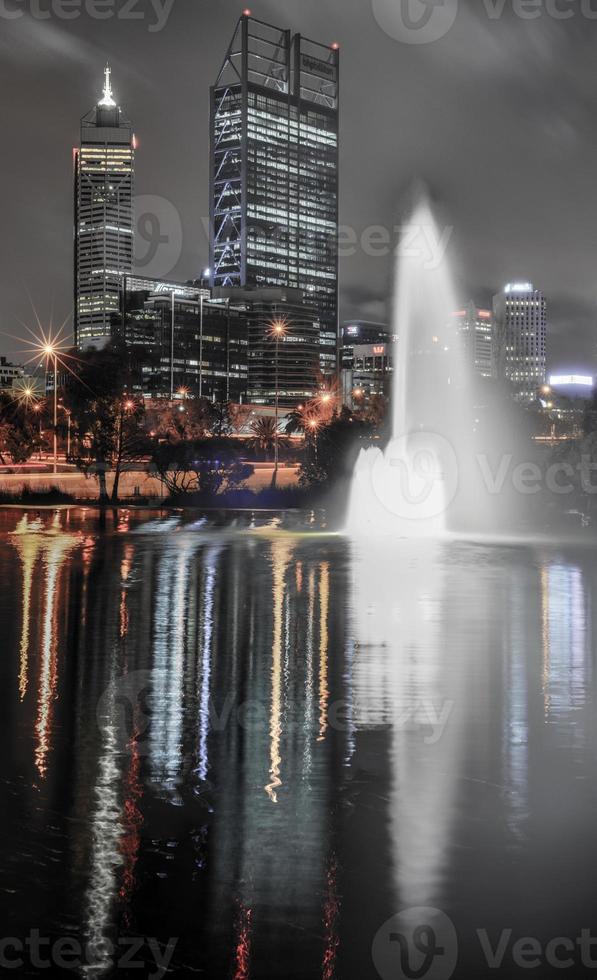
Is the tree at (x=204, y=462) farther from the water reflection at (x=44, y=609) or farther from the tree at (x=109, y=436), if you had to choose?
the water reflection at (x=44, y=609)

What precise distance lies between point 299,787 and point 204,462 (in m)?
39.3

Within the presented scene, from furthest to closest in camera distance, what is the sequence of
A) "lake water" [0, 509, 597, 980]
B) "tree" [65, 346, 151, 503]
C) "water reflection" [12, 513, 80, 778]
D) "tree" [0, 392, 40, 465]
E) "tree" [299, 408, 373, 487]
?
"tree" [0, 392, 40, 465] < "tree" [65, 346, 151, 503] < "tree" [299, 408, 373, 487] < "water reflection" [12, 513, 80, 778] < "lake water" [0, 509, 597, 980]

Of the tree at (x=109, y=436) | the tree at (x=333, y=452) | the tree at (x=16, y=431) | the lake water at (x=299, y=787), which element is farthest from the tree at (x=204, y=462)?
the tree at (x=16, y=431)

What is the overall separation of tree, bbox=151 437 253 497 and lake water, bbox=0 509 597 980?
29.9 metres

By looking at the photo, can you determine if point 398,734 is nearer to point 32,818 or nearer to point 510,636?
point 32,818

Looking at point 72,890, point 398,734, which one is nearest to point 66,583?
point 398,734

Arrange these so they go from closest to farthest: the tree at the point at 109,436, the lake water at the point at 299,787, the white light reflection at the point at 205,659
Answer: the lake water at the point at 299,787
the white light reflection at the point at 205,659
the tree at the point at 109,436

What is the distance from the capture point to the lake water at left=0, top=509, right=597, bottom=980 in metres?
5.59

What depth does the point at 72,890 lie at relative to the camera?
19.9 feet

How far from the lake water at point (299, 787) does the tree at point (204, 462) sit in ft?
98.2

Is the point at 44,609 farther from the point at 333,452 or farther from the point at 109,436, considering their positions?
the point at 109,436

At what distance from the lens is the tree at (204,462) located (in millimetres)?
46656

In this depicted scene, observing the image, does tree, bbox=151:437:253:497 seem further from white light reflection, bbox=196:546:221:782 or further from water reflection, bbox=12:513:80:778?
white light reflection, bbox=196:546:221:782

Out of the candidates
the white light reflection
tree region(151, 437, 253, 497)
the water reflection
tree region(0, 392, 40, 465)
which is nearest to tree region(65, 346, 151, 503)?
tree region(151, 437, 253, 497)
